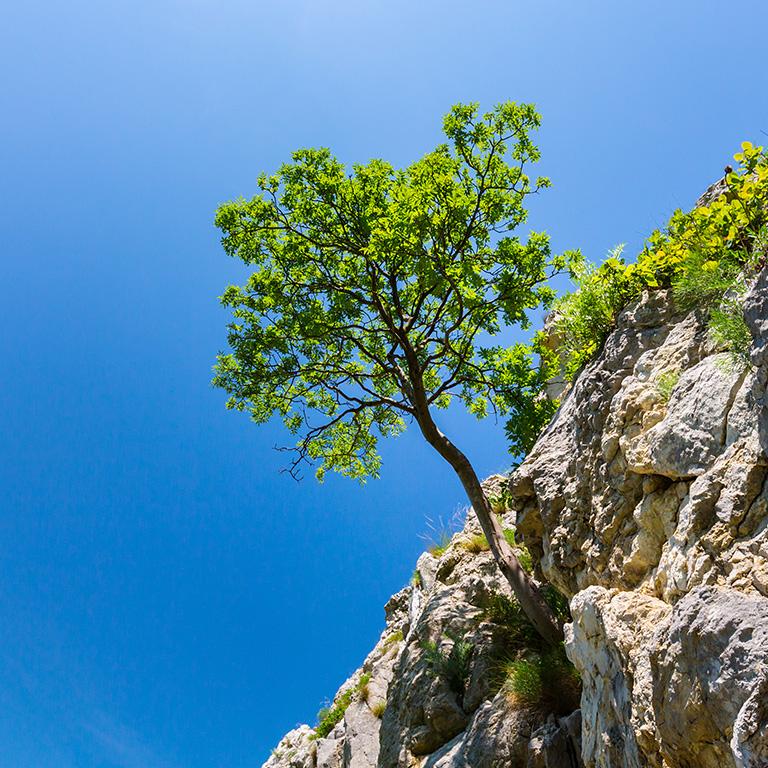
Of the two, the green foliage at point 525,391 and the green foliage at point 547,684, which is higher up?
the green foliage at point 525,391

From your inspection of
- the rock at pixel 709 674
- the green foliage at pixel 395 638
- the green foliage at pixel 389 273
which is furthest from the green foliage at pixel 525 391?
the green foliage at pixel 395 638

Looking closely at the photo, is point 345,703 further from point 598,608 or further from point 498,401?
point 598,608

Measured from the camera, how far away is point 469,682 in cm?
1003

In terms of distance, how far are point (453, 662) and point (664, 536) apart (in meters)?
6.19

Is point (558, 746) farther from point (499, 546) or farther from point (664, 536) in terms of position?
point (664, 536)

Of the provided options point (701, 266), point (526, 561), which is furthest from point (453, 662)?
point (701, 266)

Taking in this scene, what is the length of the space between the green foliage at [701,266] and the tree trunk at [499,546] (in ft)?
12.4

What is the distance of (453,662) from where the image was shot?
10.5 metres

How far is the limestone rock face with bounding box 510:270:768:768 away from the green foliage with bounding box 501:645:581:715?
1.72 metres

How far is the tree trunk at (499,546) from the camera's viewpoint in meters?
9.91

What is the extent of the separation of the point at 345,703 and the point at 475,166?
17.5 meters

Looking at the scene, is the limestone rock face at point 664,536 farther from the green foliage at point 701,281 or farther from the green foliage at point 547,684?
the green foliage at point 547,684

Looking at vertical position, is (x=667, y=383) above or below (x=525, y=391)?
below

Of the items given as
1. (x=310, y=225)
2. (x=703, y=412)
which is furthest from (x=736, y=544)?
(x=310, y=225)
